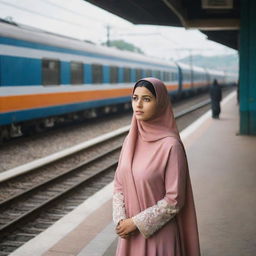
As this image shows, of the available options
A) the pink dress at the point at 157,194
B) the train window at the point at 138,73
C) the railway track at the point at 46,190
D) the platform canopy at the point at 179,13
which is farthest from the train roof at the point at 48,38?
the pink dress at the point at 157,194

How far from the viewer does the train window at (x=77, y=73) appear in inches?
625

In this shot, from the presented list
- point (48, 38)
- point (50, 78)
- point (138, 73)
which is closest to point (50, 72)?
point (50, 78)

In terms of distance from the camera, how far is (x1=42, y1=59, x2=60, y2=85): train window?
13.8 m

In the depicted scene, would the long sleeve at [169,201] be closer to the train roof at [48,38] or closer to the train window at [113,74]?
the train roof at [48,38]

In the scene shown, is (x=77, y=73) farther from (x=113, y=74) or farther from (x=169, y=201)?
(x=169, y=201)

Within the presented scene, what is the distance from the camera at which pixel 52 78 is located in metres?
14.3

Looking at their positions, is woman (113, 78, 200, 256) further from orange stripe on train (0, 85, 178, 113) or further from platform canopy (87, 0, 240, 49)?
platform canopy (87, 0, 240, 49)

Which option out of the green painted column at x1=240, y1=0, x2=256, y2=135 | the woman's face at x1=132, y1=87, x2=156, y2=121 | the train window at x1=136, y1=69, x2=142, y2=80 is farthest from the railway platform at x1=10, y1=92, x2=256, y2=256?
the train window at x1=136, y1=69, x2=142, y2=80

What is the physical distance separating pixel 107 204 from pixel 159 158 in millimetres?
4144

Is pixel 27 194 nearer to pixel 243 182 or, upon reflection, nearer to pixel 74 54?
pixel 243 182

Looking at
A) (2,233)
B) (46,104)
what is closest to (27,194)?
(2,233)

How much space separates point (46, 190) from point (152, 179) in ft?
19.2

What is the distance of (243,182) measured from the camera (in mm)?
7512

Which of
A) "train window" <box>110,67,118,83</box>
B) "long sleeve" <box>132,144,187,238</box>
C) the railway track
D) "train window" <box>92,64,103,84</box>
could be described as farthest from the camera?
"train window" <box>110,67,118,83</box>
